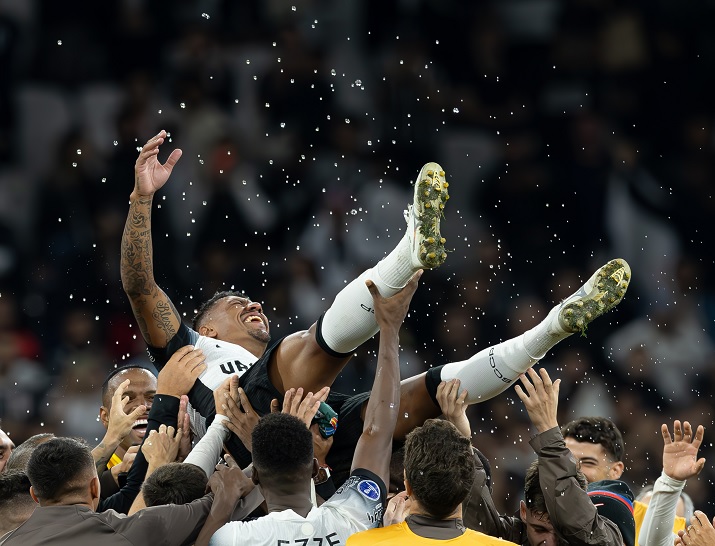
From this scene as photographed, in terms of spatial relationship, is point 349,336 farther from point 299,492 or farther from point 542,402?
point 299,492

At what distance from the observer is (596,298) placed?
4.07m

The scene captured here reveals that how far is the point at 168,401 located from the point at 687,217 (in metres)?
5.78

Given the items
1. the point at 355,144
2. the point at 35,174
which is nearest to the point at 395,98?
the point at 355,144

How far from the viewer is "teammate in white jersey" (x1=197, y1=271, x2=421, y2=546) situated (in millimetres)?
3215

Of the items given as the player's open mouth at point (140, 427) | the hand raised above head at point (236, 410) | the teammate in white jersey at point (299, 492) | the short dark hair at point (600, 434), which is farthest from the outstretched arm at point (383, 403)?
the player's open mouth at point (140, 427)

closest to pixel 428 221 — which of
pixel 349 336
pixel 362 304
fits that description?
pixel 362 304

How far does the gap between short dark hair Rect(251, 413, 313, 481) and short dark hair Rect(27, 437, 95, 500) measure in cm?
51

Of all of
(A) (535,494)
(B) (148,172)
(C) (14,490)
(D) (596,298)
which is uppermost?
(B) (148,172)

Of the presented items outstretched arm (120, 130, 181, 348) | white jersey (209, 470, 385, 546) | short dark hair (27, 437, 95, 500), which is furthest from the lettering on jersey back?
outstretched arm (120, 130, 181, 348)

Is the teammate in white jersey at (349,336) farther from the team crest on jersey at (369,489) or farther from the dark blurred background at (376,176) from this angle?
the dark blurred background at (376,176)

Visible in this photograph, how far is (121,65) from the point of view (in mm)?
9258

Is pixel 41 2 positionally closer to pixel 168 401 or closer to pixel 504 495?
pixel 504 495

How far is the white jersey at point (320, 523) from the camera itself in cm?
320

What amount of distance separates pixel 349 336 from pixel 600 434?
1.19 m
